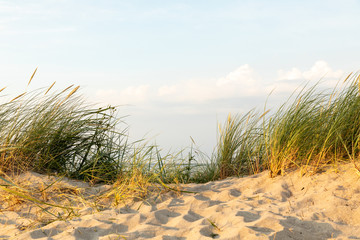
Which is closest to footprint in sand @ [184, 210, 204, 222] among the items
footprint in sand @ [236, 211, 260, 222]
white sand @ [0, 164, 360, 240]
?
white sand @ [0, 164, 360, 240]

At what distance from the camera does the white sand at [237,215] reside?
8.00 ft

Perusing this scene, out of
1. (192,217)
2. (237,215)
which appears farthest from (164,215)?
(237,215)

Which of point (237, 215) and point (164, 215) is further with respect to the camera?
point (164, 215)

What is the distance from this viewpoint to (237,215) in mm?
2680

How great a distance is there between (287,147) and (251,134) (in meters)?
1.01

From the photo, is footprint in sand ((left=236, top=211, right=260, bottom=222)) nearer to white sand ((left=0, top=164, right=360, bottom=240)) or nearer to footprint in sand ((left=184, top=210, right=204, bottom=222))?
white sand ((left=0, top=164, right=360, bottom=240))

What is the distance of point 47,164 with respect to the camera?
14.1 ft

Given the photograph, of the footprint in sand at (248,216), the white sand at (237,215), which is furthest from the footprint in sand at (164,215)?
the footprint in sand at (248,216)

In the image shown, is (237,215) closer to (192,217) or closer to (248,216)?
(248,216)

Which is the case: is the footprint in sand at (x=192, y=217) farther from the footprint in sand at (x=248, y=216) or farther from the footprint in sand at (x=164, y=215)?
the footprint in sand at (x=248, y=216)

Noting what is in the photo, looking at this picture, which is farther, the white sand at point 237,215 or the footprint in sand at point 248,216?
the footprint in sand at point 248,216

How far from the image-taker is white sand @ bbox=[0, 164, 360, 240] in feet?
8.00

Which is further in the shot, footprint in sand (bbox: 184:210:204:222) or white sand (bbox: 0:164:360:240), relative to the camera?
footprint in sand (bbox: 184:210:204:222)

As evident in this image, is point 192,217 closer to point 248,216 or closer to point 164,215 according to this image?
point 164,215
